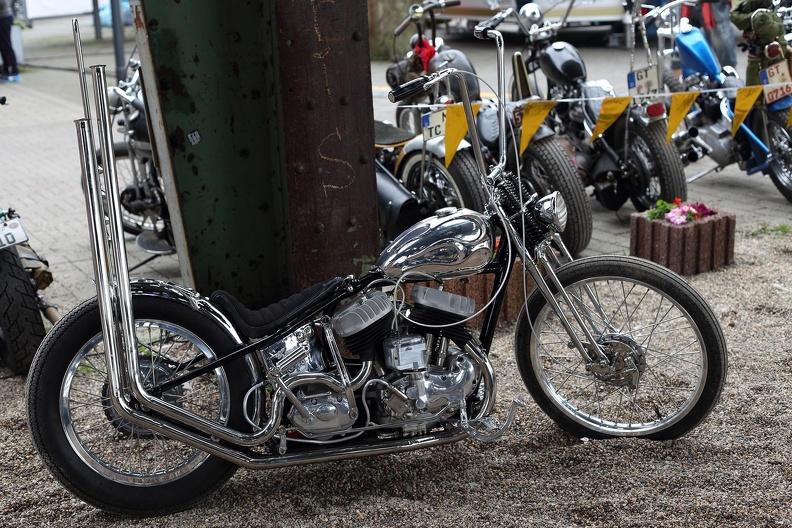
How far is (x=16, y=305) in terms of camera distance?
4512 mm

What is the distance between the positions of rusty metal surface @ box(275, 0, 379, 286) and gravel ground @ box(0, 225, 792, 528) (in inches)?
35.5

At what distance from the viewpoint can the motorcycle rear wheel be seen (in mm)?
4512

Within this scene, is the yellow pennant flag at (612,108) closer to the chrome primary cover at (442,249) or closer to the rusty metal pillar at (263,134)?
the rusty metal pillar at (263,134)

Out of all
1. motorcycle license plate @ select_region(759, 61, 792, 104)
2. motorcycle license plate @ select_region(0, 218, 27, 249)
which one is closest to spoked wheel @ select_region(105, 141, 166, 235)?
motorcycle license plate @ select_region(0, 218, 27, 249)

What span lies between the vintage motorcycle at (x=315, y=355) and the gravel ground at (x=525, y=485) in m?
0.15

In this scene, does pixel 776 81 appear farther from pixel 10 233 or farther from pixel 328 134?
pixel 10 233

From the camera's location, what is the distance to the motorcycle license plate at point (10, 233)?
4.55 meters

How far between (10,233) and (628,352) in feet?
9.34

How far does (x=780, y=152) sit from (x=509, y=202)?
4353mm

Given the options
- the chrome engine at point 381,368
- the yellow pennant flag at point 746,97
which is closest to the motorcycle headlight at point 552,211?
the chrome engine at point 381,368

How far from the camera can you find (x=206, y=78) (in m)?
3.85

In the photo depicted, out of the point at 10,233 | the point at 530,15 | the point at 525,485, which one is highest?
the point at 530,15

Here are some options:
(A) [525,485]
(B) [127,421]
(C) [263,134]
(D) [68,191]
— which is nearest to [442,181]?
(C) [263,134]

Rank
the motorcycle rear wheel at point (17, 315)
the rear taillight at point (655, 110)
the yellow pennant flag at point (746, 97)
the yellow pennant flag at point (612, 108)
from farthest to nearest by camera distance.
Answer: the rear taillight at point (655, 110) < the yellow pennant flag at point (746, 97) < the yellow pennant flag at point (612, 108) < the motorcycle rear wheel at point (17, 315)
